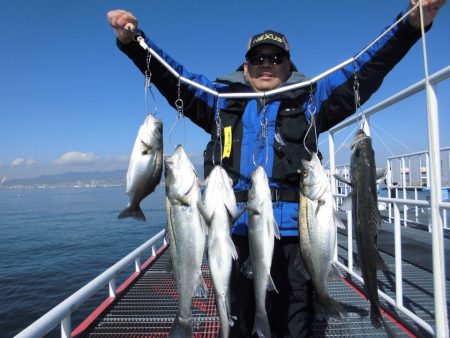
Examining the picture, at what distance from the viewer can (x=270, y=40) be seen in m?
3.33

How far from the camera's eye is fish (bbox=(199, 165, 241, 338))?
2789 mm

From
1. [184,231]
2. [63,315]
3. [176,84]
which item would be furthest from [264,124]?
[63,315]

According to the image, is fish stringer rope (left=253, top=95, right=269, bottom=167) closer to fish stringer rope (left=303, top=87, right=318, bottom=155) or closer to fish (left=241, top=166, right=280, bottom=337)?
fish stringer rope (left=303, top=87, right=318, bottom=155)

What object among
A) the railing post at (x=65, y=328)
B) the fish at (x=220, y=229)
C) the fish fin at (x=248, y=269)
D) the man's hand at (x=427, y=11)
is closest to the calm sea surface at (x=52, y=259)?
the railing post at (x=65, y=328)

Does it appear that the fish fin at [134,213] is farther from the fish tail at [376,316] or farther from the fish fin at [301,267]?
the fish tail at [376,316]

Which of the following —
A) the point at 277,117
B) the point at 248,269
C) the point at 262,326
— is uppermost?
the point at 277,117

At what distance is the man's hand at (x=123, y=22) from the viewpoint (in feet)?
10.0

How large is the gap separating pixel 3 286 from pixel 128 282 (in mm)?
13753

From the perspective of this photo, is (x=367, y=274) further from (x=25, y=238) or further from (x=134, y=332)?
(x=25, y=238)

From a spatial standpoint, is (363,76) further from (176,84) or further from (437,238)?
(176,84)

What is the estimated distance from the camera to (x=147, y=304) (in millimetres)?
6602

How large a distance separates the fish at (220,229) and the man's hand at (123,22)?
1.46 m

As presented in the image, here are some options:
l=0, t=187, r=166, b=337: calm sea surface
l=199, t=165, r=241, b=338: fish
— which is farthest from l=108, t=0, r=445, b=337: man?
l=0, t=187, r=166, b=337: calm sea surface

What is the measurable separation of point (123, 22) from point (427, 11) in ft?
8.24
